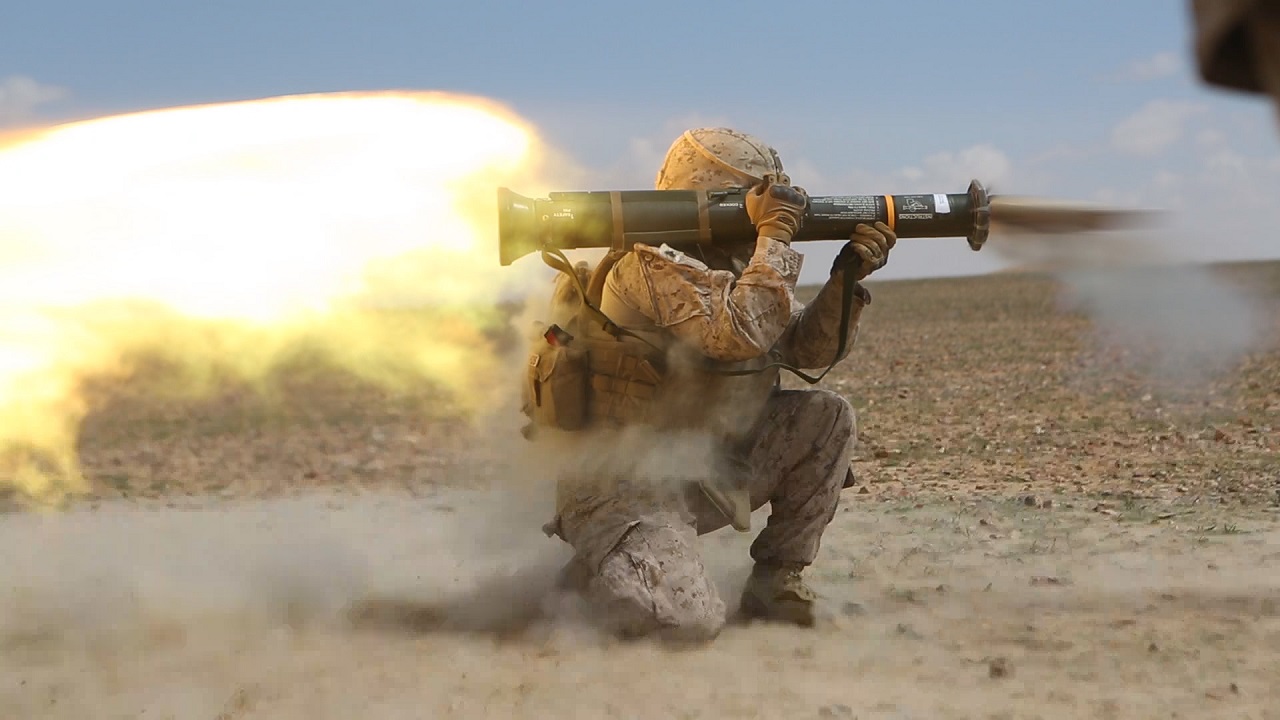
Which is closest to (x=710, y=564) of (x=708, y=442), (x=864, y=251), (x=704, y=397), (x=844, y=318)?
(x=708, y=442)

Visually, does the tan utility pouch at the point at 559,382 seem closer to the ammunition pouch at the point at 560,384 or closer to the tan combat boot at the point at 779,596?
the ammunition pouch at the point at 560,384

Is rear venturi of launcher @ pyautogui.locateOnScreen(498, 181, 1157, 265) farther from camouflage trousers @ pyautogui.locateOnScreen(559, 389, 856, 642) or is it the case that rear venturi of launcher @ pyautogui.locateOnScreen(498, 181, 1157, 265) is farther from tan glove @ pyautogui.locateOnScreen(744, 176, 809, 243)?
camouflage trousers @ pyautogui.locateOnScreen(559, 389, 856, 642)

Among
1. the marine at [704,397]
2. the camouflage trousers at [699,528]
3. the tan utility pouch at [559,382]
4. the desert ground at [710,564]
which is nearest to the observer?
the desert ground at [710,564]

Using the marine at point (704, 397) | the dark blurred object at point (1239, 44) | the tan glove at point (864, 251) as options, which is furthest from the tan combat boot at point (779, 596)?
the dark blurred object at point (1239, 44)

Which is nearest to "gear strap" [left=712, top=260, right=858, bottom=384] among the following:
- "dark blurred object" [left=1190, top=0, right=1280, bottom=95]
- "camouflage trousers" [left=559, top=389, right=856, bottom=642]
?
"camouflage trousers" [left=559, top=389, right=856, bottom=642]

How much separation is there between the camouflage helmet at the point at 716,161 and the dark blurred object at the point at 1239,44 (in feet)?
12.4

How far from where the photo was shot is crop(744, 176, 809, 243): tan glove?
5.18 m

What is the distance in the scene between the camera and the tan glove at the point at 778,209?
5184 mm

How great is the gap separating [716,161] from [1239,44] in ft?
13.0

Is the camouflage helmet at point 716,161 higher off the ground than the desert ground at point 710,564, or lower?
higher

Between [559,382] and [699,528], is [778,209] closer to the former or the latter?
[559,382]

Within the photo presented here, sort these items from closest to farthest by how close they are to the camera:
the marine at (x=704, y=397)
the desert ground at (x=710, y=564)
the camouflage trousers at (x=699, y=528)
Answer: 1. the desert ground at (x=710, y=564)
2. the camouflage trousers at (x=699, y=528)
3. the marine at (x=704, y=397)

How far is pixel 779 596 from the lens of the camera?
5.37 m

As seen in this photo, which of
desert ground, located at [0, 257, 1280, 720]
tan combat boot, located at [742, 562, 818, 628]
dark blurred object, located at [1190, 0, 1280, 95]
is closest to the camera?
dark blurred object, located at [1190, 0, 1280, 95]
